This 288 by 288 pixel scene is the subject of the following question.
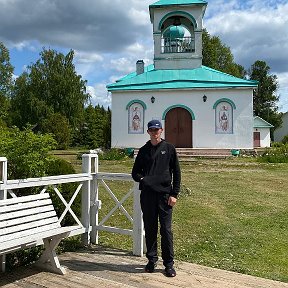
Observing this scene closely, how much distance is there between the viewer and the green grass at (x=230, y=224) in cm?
572

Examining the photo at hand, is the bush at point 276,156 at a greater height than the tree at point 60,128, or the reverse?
the tree at point 60,128

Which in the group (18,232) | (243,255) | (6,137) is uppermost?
(6,137)

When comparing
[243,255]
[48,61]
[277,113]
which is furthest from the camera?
[277,113]

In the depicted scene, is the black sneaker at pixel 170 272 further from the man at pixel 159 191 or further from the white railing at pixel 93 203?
the white railing at pixel 93 203

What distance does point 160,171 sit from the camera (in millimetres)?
4996

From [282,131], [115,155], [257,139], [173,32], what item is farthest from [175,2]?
[282,131]

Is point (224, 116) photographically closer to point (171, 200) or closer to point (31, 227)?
point (171, 200)

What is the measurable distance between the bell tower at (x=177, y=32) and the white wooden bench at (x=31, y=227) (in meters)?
22.1

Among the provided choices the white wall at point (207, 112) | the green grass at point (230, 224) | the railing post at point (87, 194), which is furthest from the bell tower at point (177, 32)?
the railing post at point (87, 194)

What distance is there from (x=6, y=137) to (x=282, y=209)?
6.41 m

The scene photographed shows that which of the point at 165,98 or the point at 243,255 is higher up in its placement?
the point at 165,98

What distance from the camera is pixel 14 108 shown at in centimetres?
4812

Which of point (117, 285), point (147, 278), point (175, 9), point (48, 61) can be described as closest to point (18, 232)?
point (117, 285)

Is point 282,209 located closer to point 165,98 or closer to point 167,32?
point 165,98
